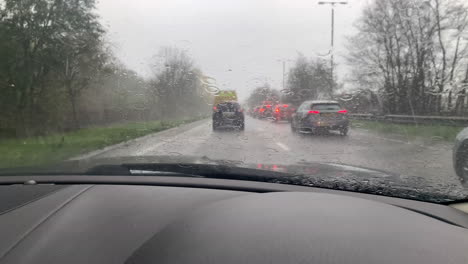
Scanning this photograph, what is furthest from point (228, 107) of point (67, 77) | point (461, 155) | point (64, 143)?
point (461, 155)

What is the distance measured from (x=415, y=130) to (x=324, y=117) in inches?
116

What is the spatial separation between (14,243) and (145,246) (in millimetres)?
589

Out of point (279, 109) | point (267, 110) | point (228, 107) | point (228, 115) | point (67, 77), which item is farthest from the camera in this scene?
point (267, 110)

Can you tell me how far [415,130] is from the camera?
13.2 meters

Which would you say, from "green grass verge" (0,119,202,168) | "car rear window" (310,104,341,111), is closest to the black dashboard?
"green grass verge" (0,119,202,168)

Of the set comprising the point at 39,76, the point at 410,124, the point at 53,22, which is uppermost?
the point at 53,22

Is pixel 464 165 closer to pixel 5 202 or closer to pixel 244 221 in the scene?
pixel 244 221

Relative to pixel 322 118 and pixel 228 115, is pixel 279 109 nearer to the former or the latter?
pixel 228 115

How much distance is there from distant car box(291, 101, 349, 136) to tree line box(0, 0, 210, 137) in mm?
3901

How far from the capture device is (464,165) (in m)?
4.13

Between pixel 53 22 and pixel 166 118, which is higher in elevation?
pixel 53 22

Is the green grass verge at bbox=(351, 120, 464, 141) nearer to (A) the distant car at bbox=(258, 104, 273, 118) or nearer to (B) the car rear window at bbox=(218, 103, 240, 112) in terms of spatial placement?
(B) the car rear window at bbox=(218, 103, 240, 112)

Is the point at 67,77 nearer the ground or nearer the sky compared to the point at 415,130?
nearer the sky

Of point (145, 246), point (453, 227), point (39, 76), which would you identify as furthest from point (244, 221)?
point (39, 76)
